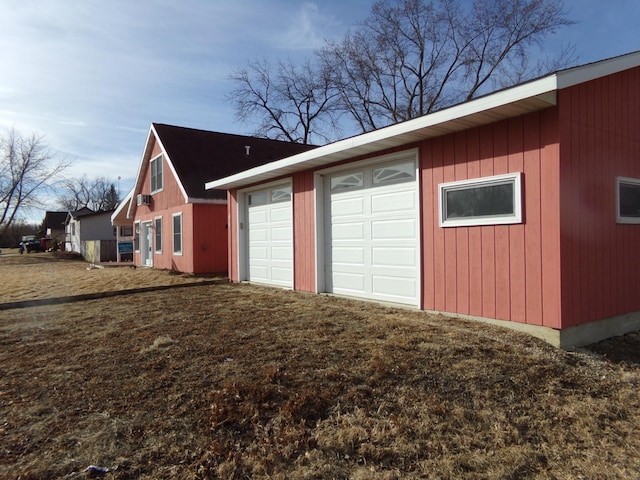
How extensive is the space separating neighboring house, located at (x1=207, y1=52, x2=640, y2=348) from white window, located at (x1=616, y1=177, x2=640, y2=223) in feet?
0.08

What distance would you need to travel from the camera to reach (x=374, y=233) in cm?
736

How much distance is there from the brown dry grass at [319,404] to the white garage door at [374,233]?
1313 mm

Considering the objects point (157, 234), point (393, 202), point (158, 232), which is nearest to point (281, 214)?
point (393, 202)

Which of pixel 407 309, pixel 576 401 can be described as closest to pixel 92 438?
pixel 576 401

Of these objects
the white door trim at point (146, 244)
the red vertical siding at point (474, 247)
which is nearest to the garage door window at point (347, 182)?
the red vertical siding at point (474, 247)

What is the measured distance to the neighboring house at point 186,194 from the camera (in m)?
14.0

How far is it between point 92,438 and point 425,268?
15.2ft

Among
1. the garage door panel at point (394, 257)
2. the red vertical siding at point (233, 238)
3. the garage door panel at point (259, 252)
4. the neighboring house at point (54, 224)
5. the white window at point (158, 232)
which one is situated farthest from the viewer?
the neighboring house at point (54, 224)

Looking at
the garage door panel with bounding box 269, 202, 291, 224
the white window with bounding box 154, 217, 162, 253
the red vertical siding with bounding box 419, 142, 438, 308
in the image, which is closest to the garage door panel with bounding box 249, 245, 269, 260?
the garage door panel with bounding box 269, 202, 291, 224

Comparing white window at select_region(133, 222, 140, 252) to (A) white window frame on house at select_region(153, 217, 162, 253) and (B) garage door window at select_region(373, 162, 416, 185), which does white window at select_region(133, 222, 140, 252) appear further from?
(B) garage door window at select_region(373, 162, 416, 185)

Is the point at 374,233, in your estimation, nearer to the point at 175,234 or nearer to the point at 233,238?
the point at 233,238

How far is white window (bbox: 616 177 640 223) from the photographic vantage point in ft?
18.8

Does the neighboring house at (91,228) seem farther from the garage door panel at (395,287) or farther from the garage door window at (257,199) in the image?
the garage door panel at (395,287)

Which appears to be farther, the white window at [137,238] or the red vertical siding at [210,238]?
the white window at [137,238]
